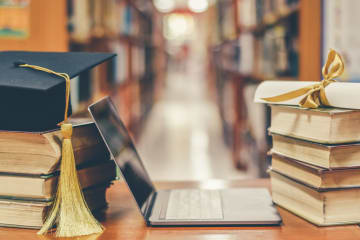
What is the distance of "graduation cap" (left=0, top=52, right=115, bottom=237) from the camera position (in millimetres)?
842

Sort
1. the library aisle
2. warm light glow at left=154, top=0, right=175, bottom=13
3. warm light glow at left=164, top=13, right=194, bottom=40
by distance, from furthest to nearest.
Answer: warm light glow at left=164, top=13, right=194, bottom=40
warm light glow at left=154, top=0, right=175, bottom=13
the library aisle

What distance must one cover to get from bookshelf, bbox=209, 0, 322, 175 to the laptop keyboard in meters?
1.02

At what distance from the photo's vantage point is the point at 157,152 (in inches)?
202

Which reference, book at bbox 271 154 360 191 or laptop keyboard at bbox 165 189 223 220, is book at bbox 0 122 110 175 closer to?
laptop keyboard at bbox 165 189 223 220

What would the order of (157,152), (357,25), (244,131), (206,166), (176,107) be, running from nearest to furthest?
(357,25) < (244,131) < (206,166) < (157,152) < (176,107)

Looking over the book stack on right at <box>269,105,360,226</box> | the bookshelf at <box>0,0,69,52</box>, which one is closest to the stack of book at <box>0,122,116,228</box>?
the book stack on right at <box>269,105,360,226</box>

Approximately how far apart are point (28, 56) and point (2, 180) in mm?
288

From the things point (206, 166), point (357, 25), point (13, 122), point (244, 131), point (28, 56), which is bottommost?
point (206, 166)

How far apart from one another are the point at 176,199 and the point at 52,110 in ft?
1.15

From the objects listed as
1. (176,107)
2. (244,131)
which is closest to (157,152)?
(244,131)

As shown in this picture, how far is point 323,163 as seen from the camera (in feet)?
2.79

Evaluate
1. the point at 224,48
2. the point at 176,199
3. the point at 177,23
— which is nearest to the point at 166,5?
the point at 177,23

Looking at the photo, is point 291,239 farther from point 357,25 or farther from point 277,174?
point 357,25

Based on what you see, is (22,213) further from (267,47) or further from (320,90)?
(267,47)
